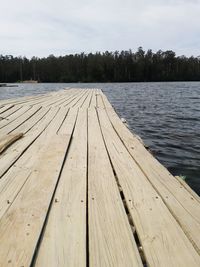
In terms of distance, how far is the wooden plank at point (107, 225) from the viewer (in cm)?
192

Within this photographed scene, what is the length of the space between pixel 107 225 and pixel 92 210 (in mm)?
269

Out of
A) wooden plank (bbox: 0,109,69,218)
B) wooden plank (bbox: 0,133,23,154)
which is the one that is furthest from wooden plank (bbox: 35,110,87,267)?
wooden plank (bbox: 0,133,23,154)

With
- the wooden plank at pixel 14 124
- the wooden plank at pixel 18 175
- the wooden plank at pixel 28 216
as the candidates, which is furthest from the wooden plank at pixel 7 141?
the wooden plank at pixel 28 216

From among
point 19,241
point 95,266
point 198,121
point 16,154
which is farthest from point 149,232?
point 198,121

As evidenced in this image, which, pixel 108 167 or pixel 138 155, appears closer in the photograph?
pixel 108 167

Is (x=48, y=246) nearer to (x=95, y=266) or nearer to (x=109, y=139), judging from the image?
(x=95, y=266)

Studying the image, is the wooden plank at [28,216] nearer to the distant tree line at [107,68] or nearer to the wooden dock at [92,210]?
the wooden dock at [92,210]

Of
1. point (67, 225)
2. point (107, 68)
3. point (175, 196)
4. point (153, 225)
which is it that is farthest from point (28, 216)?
point (107, 68)

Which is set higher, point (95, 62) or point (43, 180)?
point (95, 62)

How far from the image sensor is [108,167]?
3.71 meters

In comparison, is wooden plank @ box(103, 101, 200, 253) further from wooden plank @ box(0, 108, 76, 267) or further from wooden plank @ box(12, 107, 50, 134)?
wooden plank @ box(12, 107, 50, 134)

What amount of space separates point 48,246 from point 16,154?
2298 millimetres

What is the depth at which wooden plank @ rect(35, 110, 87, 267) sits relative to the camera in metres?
1.90

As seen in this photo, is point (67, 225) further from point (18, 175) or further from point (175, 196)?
point (18, 175)
